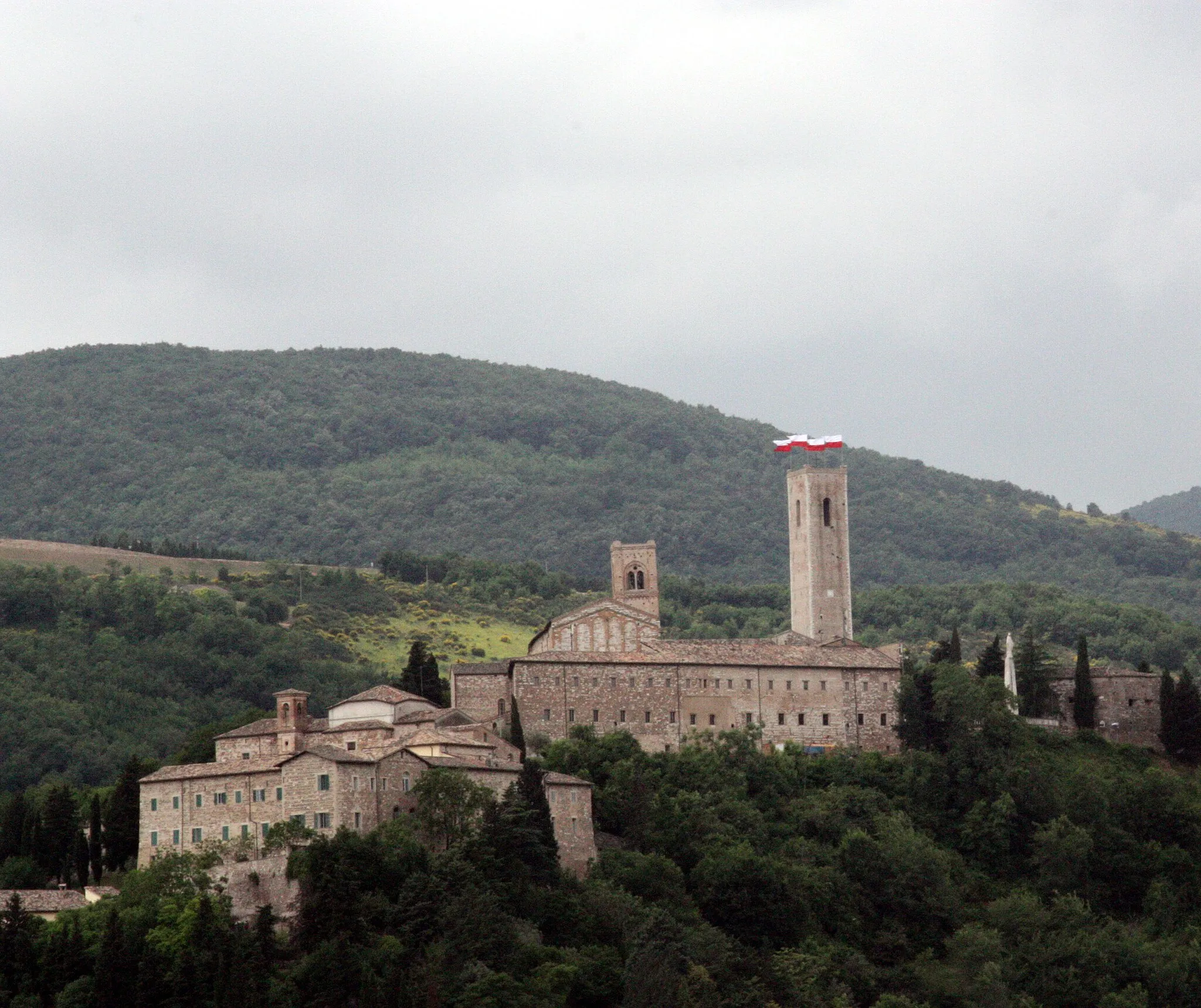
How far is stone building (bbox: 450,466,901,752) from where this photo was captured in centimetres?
9494

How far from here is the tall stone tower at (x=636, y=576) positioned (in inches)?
4067

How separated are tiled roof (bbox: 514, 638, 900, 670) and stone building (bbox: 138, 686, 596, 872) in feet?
22.7

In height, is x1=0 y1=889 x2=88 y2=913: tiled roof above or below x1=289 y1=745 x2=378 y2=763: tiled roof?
below

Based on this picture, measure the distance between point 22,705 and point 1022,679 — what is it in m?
54.9

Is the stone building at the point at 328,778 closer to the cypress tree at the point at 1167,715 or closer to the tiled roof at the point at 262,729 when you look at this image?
the tiled roof at the point at 262,729

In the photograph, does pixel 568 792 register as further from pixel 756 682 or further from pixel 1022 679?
pixel 1022 679

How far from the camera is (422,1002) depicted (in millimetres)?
73625

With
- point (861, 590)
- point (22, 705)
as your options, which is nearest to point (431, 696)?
point (22, 705)

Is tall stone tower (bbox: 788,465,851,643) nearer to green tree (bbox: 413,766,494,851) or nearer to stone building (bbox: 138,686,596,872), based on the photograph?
stone building (bbox: 138,686,596,872)

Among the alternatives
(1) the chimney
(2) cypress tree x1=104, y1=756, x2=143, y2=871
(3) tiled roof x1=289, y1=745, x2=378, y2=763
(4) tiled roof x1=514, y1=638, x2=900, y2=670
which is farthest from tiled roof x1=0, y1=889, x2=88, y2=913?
(4) tiled roof x1=514, y1=638, x2=900, y2=670

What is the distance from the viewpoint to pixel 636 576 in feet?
341

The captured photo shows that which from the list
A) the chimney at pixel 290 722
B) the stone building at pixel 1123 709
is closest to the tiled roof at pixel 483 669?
the chimney at pixel 290 722

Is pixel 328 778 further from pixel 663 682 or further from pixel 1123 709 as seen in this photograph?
pixel 1123 709

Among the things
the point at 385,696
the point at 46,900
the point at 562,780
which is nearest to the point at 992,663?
the point at 562,780
